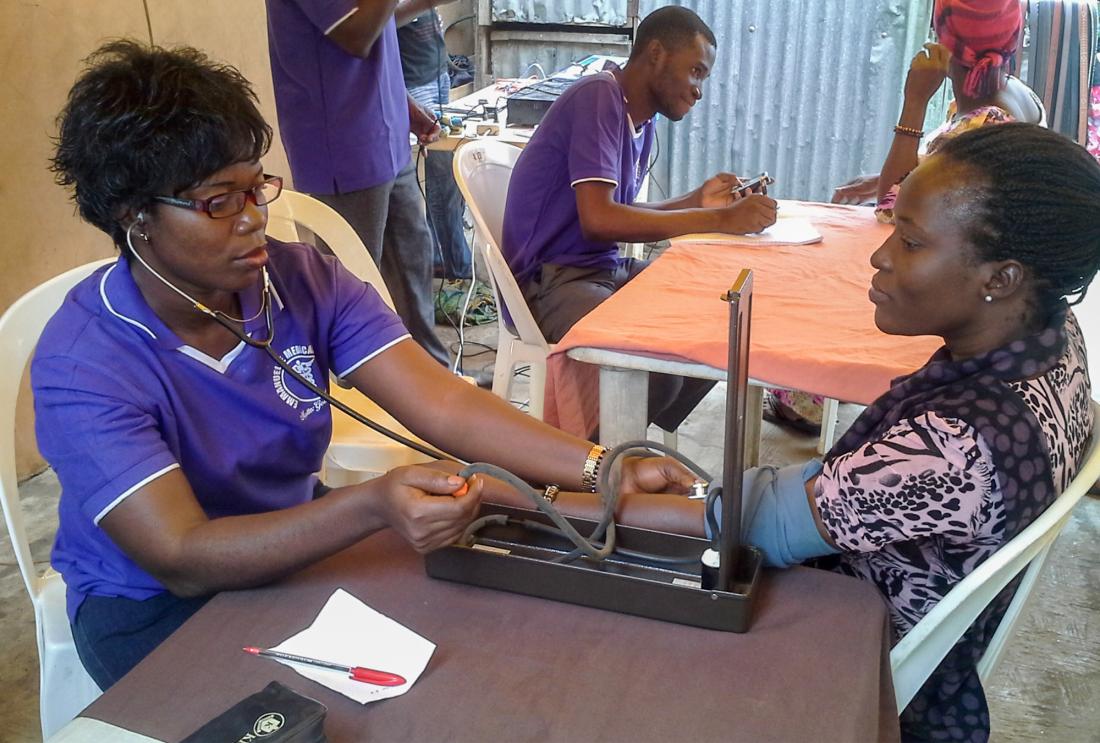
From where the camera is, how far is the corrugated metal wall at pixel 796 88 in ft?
14.1

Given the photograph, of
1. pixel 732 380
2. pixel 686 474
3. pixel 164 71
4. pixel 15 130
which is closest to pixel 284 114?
pixel 15 130

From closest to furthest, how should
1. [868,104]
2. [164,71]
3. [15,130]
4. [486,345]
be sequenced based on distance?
1. [164,71]
2. [15,130]
3. [486,345]
4. [868,104]

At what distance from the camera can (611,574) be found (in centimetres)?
95

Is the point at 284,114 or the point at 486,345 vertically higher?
the point at 284,114

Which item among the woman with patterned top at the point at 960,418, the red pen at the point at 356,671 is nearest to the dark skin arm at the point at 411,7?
the woman with patterned top at the point at 960,418

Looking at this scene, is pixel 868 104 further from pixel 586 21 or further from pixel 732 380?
pixel 732 380

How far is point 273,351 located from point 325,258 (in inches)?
8.2

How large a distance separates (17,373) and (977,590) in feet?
4.28

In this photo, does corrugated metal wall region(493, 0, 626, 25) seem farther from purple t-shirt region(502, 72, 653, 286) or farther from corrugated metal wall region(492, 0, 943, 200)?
purple t-shirt region(502, 72, 653, 286)

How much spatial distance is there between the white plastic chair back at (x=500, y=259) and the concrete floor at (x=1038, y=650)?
1.19m

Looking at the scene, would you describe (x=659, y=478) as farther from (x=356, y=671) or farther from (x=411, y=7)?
(x=411, y=7)

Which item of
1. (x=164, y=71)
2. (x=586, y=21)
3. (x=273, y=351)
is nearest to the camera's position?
(x=164, y=71)

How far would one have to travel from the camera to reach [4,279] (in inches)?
105

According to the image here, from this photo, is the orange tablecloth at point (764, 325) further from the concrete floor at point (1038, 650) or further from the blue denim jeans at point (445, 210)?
the blue denim jeans at point (445, 210)
